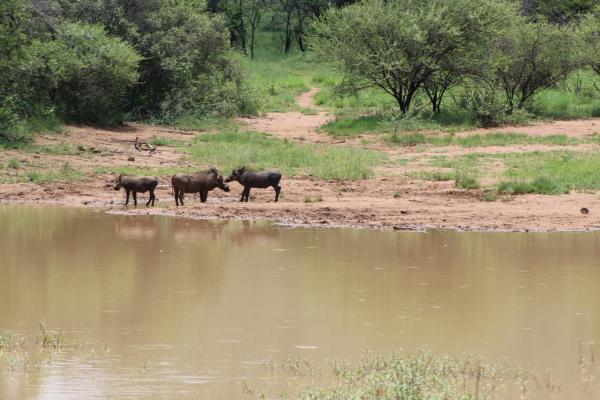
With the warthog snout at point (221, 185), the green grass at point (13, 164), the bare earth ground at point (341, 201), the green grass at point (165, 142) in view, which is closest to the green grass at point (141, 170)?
the bare earth ground at point (341, 201)

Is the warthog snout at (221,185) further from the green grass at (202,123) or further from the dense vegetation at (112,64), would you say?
the green grass at (202,123)

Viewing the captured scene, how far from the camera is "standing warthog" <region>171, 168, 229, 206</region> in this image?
1738 cm

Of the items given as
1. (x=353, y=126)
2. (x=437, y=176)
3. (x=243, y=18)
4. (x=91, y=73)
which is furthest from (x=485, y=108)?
(x=243, y=18)

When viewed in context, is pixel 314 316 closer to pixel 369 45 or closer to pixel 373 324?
pixel 373 324

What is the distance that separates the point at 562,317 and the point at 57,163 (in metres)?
13.5

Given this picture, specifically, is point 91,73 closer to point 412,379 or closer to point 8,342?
point 8,342

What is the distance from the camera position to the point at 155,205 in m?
17.9

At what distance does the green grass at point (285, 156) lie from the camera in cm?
2066

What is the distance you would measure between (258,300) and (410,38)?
19.9m

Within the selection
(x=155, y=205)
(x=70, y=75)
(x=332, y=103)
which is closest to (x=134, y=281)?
(x=155, y=205)

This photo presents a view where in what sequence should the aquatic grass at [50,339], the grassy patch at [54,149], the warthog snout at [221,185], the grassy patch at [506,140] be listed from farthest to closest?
the grassy patch at [506,140] < the grassy patch at [54,149] < the warthog snout at [221,185] < the aquatic grass at [50,339]

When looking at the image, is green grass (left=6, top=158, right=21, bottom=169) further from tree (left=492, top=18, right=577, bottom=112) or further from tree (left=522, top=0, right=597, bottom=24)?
tree (left=522, top=0, right=597, bottom=24)

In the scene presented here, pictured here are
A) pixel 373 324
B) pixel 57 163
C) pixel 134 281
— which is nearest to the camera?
pixel 373 324

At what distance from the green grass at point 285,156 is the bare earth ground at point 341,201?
456 mm
